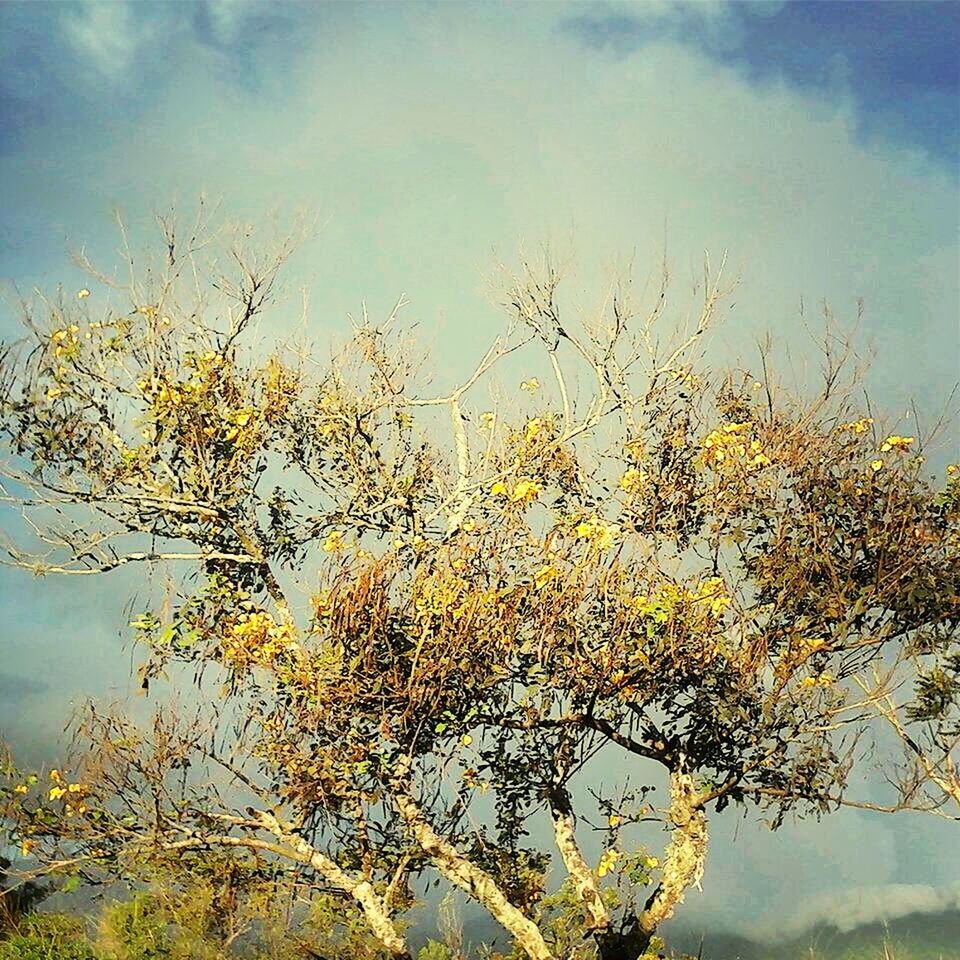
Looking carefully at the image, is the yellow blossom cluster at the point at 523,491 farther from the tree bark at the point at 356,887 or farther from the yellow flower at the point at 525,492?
the tree bark at the point at 356,887

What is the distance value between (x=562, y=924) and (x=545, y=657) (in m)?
6.39

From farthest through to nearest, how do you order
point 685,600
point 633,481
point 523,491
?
point 633,481
point 523,491
point 685,600

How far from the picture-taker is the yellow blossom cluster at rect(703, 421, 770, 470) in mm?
13508

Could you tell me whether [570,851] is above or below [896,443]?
below

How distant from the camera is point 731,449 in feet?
44.4

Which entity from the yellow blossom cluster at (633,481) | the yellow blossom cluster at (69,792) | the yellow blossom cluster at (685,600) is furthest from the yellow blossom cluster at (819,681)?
the yellow blossom cluster at (69,792)

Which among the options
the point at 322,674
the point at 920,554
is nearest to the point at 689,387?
the point at 920,554

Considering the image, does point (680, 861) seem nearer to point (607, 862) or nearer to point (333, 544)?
point (607, 862)

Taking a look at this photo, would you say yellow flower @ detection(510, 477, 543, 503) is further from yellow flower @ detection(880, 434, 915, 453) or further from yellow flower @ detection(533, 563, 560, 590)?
yellow flower @ detection(880, 434, 915, 453)

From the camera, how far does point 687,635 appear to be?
12.1 meters

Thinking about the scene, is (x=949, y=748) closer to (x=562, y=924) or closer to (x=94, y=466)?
(x=562, y=924)

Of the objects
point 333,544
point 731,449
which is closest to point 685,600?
point 731,449

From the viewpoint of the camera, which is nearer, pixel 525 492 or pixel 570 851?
pixel 525 492

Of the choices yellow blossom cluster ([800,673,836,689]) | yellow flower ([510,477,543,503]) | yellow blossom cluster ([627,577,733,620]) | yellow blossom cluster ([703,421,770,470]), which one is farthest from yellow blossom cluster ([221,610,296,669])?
yellow blossom cluster ([800,673,836,689])
